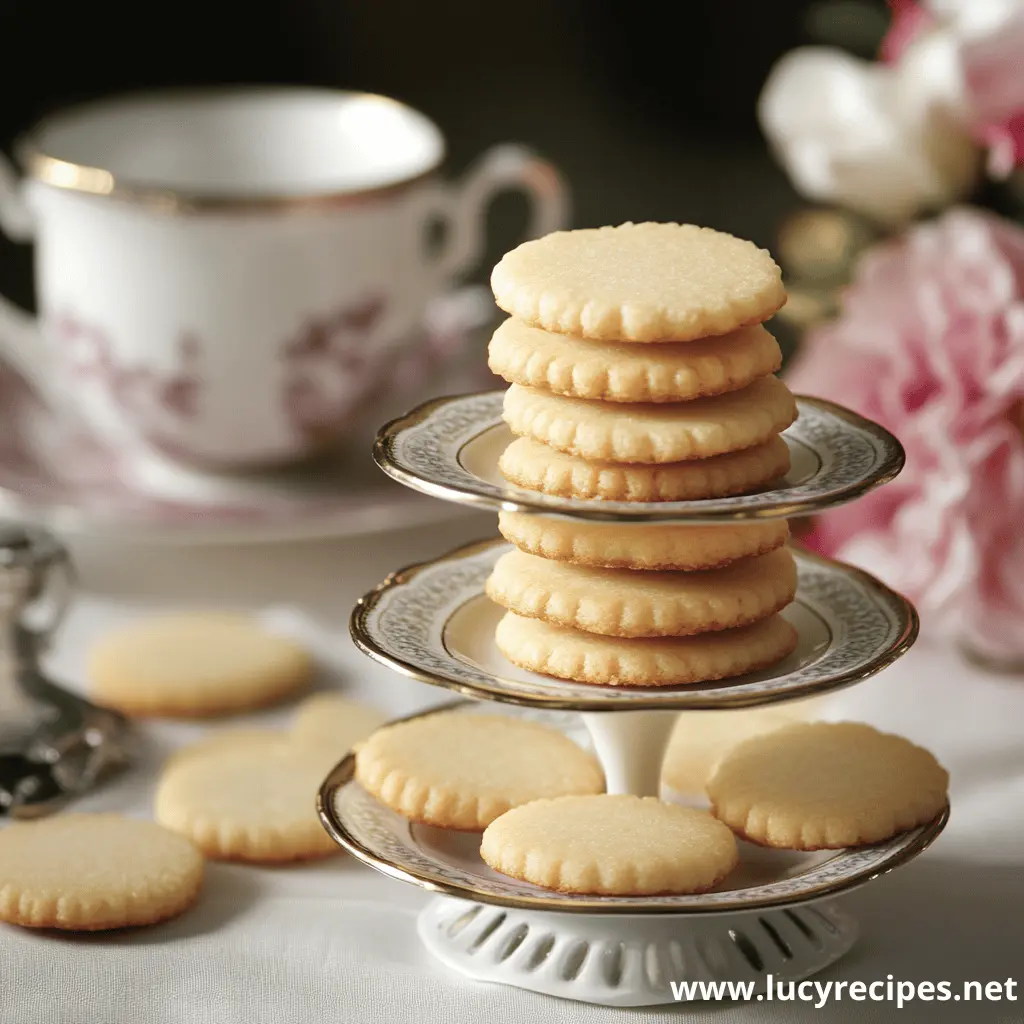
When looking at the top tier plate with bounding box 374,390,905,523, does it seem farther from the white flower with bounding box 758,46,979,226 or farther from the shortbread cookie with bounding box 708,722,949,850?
the white flower with bounding box 758,46,979,226

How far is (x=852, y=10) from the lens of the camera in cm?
95

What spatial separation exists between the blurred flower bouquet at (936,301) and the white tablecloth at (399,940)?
70 mm

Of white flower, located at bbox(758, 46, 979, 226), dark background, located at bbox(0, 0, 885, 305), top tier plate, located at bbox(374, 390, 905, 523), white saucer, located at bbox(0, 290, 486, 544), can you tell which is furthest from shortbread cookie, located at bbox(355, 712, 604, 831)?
dark background, located at bbox(0, 0, 885, 305)

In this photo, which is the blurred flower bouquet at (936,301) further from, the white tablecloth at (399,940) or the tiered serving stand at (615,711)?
the tiered serving stand at (615,711)

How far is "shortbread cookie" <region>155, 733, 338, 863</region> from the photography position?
25.3 inches

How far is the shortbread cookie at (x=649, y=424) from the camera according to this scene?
1.65 ft

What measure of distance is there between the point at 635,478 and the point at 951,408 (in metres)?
0.34

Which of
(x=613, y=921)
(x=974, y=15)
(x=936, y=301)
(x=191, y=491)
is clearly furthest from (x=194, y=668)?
(x=974, y=15)

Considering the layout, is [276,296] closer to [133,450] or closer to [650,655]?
[133,450]

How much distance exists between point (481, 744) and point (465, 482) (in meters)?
0.14

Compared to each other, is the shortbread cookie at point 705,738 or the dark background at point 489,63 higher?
the dark background at point 489,63

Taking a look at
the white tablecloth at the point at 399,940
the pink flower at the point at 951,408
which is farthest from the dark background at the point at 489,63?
the white tablecloth at the point at 399,940

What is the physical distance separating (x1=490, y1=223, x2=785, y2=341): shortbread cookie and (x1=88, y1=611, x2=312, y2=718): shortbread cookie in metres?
0.31

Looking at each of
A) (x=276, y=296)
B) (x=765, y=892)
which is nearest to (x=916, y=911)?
(x=765, y=892)
